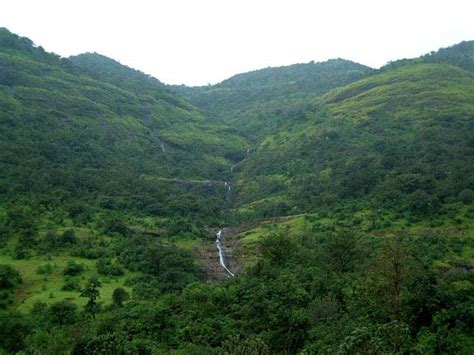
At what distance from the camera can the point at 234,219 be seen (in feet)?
285

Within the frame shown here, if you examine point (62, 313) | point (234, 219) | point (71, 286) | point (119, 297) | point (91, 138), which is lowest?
point (234, 219)

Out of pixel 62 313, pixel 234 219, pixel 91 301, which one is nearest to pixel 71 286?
pixel 91 301

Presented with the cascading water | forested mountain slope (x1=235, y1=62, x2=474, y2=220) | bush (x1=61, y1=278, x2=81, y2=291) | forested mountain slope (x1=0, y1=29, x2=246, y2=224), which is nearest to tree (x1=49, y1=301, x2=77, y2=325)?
bush (x1=61, y1=278, x2=81, y2=291)

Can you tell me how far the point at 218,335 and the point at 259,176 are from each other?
82.8 m

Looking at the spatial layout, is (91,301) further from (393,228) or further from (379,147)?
(379,147)

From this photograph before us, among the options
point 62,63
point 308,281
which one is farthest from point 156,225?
point 62,63

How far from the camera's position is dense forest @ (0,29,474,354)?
99.1 feet

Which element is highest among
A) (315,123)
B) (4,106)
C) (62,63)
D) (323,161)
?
(62,63)

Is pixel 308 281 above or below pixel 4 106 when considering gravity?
below

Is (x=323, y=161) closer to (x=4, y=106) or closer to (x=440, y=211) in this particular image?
(x=440, y=211)

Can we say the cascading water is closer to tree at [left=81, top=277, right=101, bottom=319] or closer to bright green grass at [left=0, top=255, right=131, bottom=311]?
bright green grass at [left=0, top=255, right=131, bottom=311]

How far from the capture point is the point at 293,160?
115 m

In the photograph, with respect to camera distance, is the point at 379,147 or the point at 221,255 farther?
the point at 379,147

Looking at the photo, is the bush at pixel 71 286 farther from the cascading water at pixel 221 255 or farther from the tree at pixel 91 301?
the cascading water at pixel 221 255
